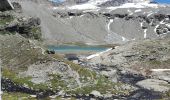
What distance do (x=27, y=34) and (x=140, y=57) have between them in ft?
111

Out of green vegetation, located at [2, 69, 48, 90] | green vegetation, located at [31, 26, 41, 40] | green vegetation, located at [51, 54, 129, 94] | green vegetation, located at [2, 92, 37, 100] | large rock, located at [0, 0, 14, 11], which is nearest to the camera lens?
large rock, located at [0, 0, 14, 11]

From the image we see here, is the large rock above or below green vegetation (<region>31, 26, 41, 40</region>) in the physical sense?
above

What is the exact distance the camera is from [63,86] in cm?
6372

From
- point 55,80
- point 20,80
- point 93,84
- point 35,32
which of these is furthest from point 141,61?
point 20,80

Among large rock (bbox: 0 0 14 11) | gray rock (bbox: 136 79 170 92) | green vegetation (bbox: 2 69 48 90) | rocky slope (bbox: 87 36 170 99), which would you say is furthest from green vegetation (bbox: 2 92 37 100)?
large rock (bbox: 0 0 14 11)

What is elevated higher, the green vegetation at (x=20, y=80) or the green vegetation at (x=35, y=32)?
the green vegetation at (x=20, y=80)

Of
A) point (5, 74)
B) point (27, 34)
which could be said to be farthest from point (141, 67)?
point (5, 74)

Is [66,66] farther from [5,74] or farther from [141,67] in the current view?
[141,67]

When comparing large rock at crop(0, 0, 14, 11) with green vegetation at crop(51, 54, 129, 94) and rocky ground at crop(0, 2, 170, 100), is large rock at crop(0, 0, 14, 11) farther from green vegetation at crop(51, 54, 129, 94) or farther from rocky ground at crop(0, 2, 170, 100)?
green vegetation at crop(51, 54, 129, 94)

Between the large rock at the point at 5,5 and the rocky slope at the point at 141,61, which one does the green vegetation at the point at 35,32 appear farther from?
the large rock at the point at 5,5

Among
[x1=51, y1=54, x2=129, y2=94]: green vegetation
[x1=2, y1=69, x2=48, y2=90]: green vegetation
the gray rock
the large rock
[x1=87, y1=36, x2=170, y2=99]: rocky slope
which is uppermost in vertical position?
the large rock

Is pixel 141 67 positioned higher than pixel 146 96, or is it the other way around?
pixel 146 96

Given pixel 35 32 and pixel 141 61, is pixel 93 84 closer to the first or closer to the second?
pixel 141 61

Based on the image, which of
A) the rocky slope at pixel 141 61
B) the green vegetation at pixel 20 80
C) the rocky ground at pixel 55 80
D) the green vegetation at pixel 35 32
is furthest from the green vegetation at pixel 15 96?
the green vegetation at pixel 35 32
